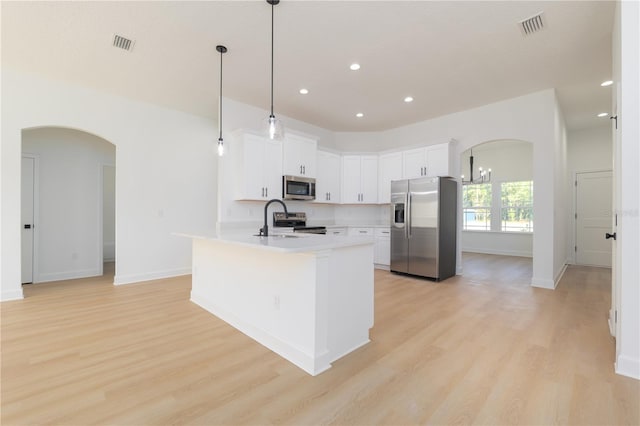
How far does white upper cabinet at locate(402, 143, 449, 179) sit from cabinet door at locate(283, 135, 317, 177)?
1793 millimetres

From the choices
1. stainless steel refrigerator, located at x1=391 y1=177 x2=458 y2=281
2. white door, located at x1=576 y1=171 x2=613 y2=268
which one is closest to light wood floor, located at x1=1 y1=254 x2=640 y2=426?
stainless steel refrigerator, located at x1=391 y1=177 x2=458 y2=281

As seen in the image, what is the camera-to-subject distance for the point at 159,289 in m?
4.31

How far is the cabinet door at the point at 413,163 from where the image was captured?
5.42 metres

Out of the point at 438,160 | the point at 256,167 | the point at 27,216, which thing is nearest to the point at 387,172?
the point at 438,160

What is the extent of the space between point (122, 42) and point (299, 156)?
2.97 meters

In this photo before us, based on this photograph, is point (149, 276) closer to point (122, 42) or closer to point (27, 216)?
point (27, 216)

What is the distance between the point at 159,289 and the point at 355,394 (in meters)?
3.60

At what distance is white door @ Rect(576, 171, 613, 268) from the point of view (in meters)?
6.09

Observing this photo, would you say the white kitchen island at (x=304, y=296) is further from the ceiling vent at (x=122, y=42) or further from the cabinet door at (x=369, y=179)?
the cabinet door at (x=369, y=179)

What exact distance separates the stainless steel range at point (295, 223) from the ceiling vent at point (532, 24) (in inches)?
152

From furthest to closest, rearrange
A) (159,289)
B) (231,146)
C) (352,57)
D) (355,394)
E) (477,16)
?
(231,146)
(159,289)
(352,57)
(477,16)
(355,394)

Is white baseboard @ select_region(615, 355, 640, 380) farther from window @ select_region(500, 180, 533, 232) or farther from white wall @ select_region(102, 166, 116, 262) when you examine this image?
white wall @ select_region(102, 166, 116, 262)

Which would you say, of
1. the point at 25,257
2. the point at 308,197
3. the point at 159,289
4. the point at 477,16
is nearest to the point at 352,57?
the point at 477,16

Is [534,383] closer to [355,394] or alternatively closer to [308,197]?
[355,394]
